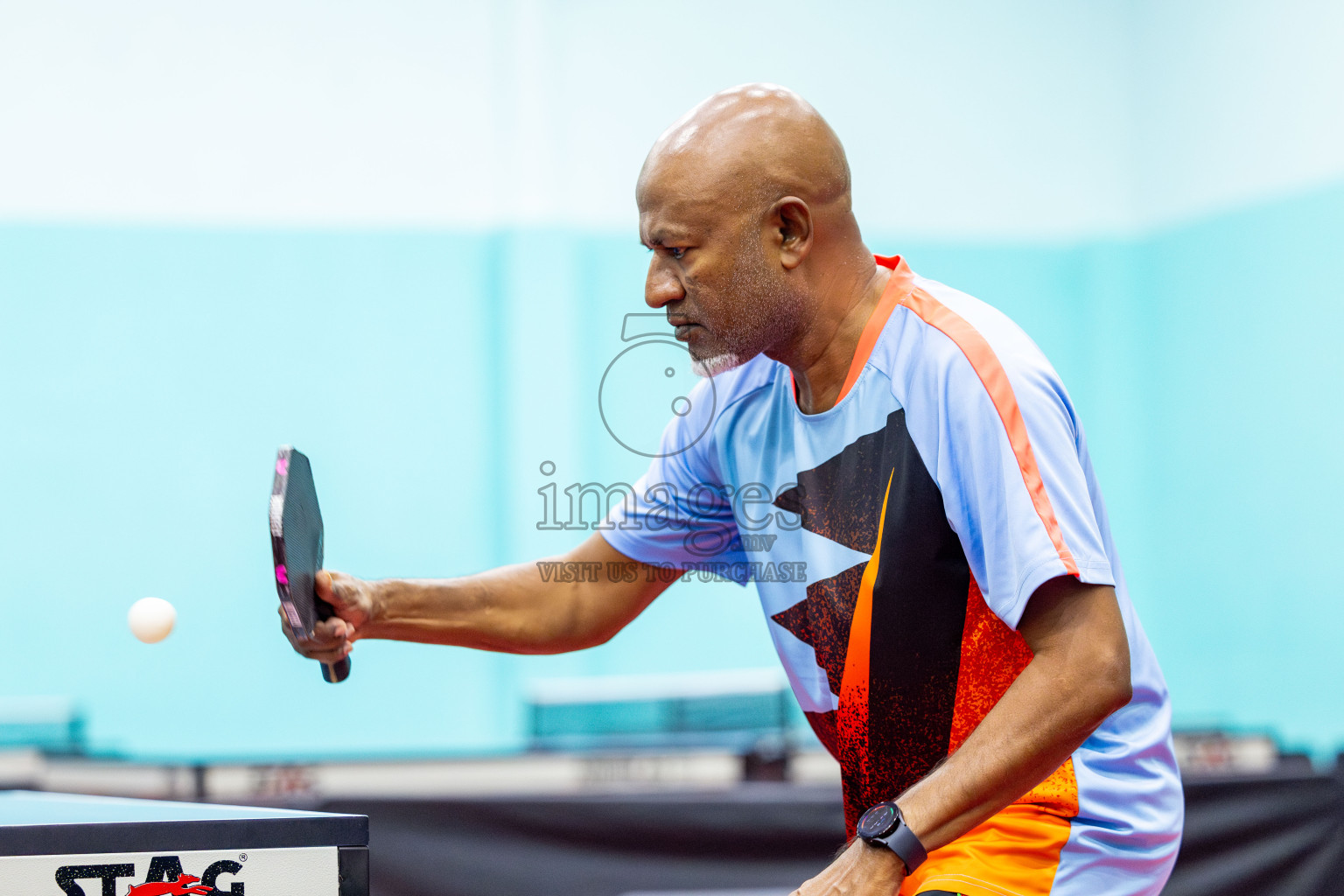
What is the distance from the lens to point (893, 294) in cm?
176

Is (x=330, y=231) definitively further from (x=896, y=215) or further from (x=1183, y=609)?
(x=1183, y=609)

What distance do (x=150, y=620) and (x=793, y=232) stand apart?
116cm

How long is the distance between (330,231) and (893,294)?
4251 millimetres

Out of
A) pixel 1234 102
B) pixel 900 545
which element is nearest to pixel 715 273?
pixel 900 545

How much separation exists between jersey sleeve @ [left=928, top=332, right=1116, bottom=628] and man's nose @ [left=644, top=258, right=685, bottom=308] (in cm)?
39

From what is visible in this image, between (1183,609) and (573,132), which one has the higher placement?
(573,132)

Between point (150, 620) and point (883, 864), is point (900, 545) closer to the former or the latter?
point (883, 864)

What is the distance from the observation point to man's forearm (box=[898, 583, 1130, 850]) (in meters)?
1.37

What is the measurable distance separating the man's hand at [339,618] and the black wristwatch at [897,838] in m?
0.84

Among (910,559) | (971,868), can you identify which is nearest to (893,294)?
(910,559)

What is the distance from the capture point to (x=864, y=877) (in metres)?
1.34

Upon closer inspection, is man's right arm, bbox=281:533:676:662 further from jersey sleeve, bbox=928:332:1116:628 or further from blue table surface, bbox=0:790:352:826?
jersey sleeve, bbox=928:332:1116:628

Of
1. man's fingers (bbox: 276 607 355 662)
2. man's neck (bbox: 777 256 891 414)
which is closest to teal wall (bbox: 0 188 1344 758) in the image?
man's fingers (bbox: 276 607 355 662)

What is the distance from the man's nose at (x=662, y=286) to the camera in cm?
176
